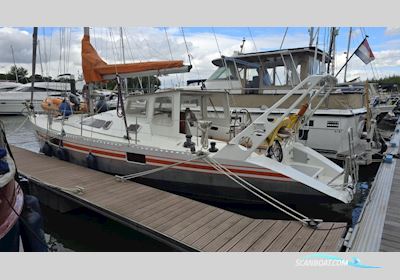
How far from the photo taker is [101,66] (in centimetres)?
828

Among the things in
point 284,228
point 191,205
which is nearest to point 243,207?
point 191,205

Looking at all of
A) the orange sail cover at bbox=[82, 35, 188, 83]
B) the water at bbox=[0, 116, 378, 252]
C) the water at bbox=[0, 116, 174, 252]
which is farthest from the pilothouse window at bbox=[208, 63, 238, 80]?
the water at bbox=[0, 116, 174, 252]

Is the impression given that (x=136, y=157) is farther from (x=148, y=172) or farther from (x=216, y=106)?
(x=216, y=106)

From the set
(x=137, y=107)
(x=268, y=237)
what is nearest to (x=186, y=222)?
(x=268, y=237)

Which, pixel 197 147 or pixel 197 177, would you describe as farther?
pixel 197 147

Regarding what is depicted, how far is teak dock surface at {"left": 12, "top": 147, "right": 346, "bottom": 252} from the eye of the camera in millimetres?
4227

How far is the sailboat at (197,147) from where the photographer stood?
230 inches

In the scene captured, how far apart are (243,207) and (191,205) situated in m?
1.46

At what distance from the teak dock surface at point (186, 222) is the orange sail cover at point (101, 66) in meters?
2.83

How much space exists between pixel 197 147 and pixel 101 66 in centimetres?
378

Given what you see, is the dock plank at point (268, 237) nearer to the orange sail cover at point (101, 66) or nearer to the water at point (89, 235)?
the water at point (89, 235)

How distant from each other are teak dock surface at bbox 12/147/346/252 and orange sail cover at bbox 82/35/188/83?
9.29ft

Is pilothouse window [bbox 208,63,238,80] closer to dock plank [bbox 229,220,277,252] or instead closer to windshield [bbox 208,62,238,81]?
windshield [bbox 208,62,238,81]

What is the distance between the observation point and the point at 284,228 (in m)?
4.67
